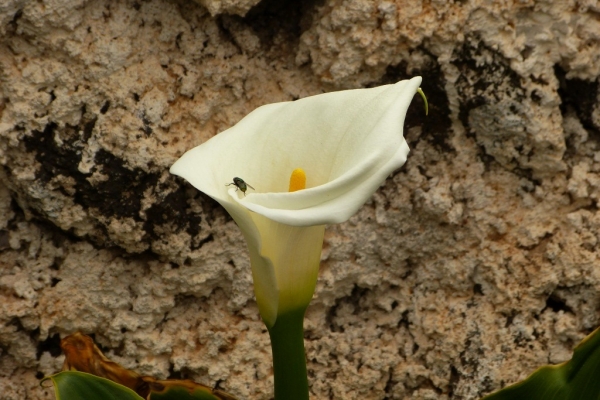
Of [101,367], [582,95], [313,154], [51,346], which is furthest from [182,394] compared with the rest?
[582,95]

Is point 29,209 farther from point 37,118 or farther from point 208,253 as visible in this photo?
point 208,253

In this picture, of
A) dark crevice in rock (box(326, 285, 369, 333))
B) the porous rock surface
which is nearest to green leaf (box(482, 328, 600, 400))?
the porous rock surface

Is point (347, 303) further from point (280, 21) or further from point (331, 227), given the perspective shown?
point (280, 21)

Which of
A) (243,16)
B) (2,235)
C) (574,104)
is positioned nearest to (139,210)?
(2,235)

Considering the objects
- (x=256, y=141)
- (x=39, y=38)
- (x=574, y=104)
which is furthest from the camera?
(x=574, y=104)

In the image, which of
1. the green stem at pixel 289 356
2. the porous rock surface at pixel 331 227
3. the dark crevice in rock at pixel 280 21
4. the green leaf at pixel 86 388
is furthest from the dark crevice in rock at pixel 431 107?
the green leaf at pixel 86 388

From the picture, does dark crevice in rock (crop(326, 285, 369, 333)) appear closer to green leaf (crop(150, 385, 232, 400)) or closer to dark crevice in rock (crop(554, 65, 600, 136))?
green leaf (crop(150, 385, 232, 400))
